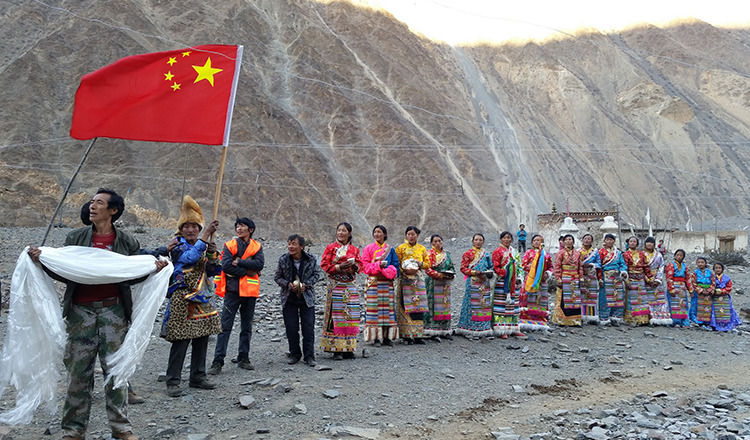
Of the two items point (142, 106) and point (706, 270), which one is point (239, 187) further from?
point (142, 106)

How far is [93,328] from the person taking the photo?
13.2 ft

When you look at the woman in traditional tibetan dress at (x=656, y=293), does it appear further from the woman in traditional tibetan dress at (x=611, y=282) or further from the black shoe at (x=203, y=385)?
the black shoe at (x=203, y=385)

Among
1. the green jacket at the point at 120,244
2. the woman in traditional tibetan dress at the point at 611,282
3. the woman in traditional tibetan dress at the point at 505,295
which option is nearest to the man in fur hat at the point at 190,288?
the green jacket at the point at 120,244

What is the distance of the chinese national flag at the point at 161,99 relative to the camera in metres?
4.86

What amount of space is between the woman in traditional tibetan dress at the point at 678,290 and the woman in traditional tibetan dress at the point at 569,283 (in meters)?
2.07

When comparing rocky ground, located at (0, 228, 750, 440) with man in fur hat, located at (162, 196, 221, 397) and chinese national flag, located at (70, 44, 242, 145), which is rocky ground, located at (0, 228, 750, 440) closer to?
man in fur hat, located at (162, 196, 221, 397)

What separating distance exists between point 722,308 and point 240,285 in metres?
8.46

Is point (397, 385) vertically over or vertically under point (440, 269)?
under

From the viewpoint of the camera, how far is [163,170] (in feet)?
96.4

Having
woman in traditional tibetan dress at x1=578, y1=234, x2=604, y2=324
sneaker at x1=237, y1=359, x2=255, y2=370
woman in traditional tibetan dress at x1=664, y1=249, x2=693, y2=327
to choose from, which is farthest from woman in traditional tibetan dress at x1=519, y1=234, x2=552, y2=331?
sneaker at x1=237, y1=359, x2=255, y2=370

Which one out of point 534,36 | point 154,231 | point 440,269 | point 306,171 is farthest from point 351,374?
point 534,36

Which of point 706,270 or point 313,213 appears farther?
point 313,213

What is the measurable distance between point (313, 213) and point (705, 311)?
2294cm

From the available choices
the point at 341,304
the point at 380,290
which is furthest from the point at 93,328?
the point at 380,290
